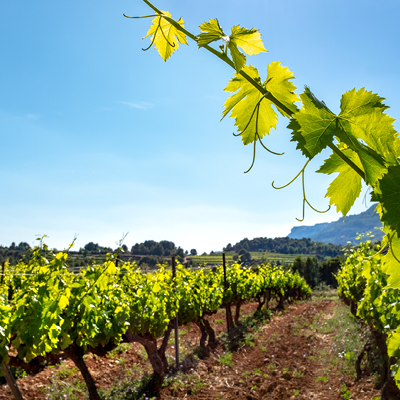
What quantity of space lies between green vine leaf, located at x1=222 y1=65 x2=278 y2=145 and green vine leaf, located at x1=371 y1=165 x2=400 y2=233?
0.30m

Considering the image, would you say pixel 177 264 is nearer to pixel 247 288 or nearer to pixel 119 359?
pixel 119 359

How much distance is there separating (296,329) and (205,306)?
4.66 m

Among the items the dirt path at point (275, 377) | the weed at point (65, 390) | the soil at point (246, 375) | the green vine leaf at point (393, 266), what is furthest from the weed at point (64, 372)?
the green vine leaf at point (393, 266)

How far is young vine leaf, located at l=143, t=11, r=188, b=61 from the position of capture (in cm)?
81

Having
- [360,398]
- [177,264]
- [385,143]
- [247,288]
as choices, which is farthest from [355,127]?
[247,288]

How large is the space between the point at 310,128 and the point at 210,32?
9.8 inches

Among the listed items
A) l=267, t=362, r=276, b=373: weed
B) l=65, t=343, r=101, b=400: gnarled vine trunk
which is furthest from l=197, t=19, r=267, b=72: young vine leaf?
l=267, t=362, r=276, b=373: weed

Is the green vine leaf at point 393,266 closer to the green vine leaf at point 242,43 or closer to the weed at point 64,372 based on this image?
the green vine leaf at point 242,43

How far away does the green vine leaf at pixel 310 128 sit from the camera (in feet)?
2.02

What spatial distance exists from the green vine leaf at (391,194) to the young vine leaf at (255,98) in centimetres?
22

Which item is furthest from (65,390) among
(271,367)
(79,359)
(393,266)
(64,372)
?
(393,266)

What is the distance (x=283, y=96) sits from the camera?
716mm

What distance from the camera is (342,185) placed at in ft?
2.56

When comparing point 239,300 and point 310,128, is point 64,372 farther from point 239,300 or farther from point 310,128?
point 310,128
